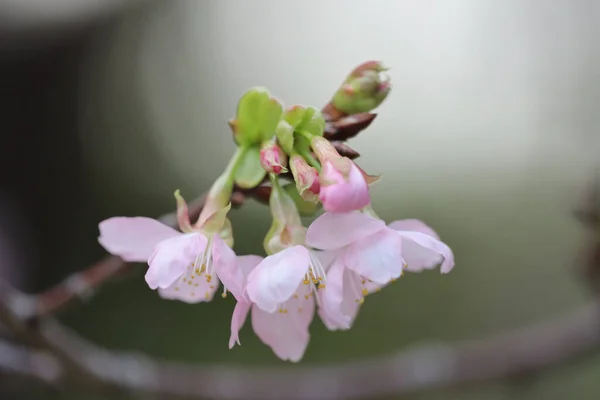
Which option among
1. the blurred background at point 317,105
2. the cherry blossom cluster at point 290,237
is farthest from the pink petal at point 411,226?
the blurred background at point 317,105

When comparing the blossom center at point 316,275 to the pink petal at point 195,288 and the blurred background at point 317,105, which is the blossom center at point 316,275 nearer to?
the pink petal at point 195,288

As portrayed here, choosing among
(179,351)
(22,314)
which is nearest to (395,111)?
(179,351)

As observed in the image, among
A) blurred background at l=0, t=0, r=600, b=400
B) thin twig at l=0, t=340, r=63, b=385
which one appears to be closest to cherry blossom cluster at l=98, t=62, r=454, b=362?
thin twig at l=0, t=340, r=63, b=385

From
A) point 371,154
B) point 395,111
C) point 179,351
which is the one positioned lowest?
point 179,351

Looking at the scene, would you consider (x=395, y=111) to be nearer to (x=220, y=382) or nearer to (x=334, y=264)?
(x=220, y=382)

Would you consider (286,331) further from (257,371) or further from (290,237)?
(257,371)
